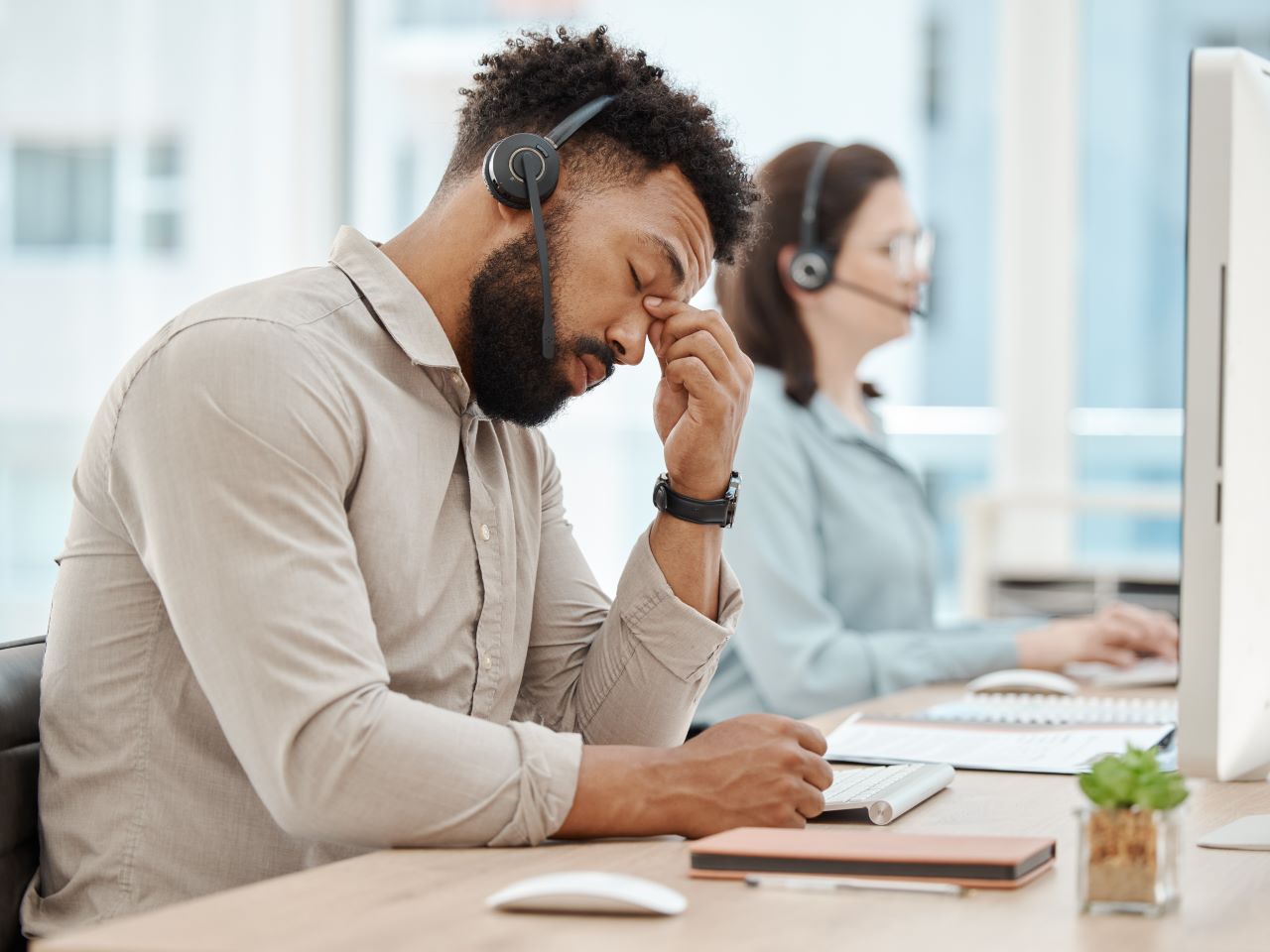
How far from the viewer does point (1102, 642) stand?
2189 millimetres

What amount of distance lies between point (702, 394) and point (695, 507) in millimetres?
108

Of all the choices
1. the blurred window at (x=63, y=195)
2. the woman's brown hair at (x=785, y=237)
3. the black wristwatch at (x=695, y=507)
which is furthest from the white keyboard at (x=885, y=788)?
the blurred window at (x=63, y=195)

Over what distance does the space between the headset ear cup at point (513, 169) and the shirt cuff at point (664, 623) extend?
13.4 inches

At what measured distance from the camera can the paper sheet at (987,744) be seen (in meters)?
1.45

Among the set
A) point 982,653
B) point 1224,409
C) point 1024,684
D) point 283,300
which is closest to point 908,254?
point 982,653

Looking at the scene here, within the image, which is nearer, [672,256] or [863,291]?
[672,256]

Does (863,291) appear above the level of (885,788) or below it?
above

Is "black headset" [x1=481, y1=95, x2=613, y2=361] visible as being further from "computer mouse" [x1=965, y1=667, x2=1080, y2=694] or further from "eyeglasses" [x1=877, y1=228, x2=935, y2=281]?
"eyeglasses" [x1=877, y1=228, x2=935, y2=281]

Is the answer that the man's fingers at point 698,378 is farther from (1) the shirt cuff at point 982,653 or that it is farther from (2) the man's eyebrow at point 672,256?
(1) the shirt cuff at point 982,653

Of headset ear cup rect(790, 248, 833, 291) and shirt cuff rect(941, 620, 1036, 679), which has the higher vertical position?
headset ear cup rect(790, 248, 833, 291)

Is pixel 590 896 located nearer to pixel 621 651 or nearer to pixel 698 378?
pixel 621 651

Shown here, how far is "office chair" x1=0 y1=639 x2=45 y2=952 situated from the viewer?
47.4 inches

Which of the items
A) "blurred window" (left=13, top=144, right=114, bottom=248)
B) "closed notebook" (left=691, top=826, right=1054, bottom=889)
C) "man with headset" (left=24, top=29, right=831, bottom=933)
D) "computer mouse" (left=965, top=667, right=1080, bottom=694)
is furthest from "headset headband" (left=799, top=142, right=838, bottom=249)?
"blurred window" (left=13, top=144, right=114, bottom=248)

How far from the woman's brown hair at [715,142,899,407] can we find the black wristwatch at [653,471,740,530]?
3.25 ft
